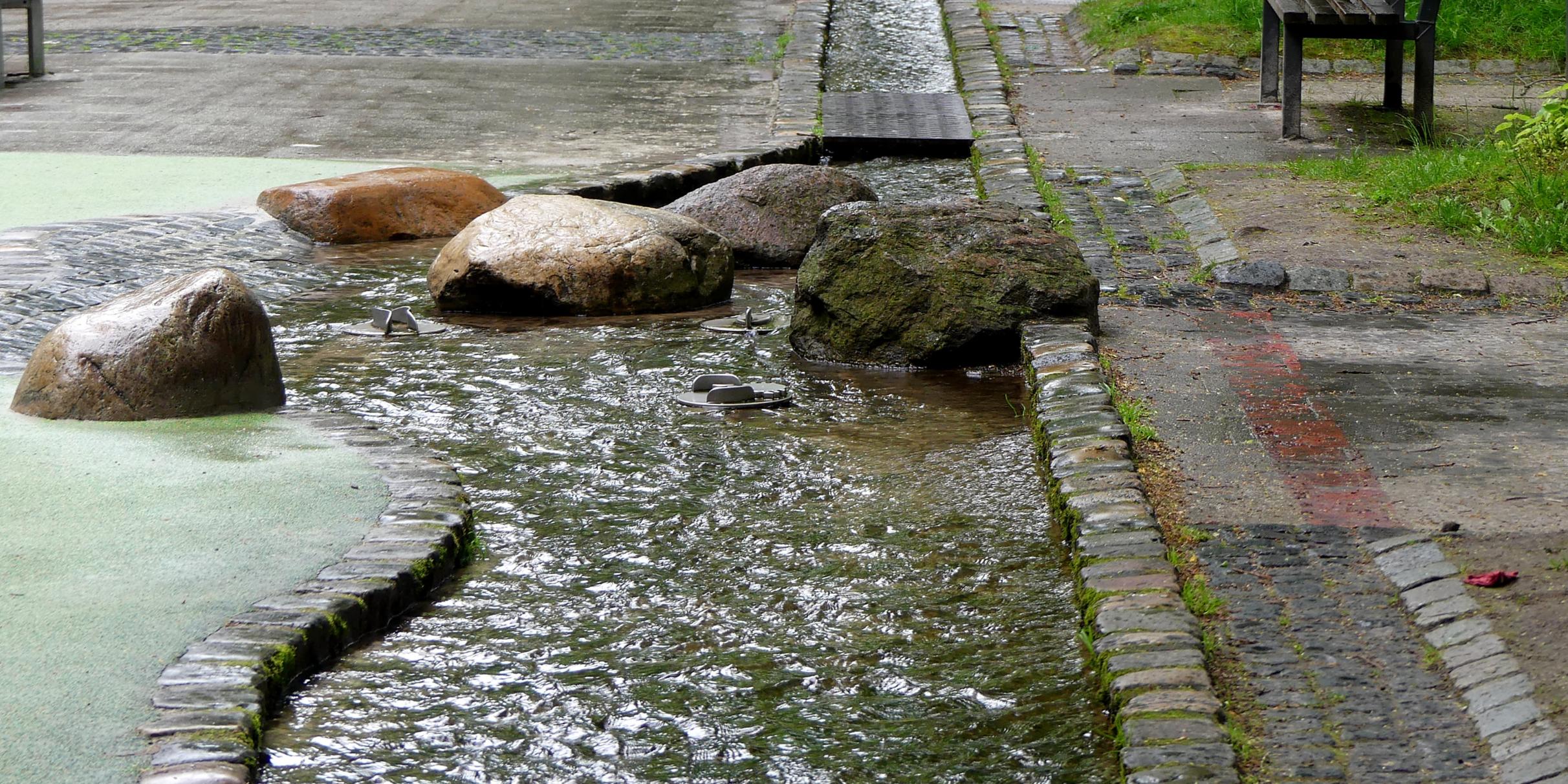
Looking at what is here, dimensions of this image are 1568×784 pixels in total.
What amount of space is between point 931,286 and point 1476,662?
3201 mm

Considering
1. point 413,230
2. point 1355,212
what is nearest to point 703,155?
point 413,230

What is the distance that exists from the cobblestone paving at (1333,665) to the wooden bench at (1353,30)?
19.4 ft

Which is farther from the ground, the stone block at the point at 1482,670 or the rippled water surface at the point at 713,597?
the stone block at the point at 1482,670

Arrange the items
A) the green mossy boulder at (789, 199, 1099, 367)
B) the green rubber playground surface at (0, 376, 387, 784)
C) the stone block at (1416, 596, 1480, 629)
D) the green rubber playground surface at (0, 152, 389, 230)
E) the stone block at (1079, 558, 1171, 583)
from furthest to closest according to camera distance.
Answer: the green rubber playground surface at (0, 152, 389, 230) < the green mossy boulder at (789, 199, 1099, 367) < the stone block at (1079, 558, 1171, 583) < the stone block at (1416, 596, 1480, 629) < the green rubber playground surface at (0, 376, 387, 784)

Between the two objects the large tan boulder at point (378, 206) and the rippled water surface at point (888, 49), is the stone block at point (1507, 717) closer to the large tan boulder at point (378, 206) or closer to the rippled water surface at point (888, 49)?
the large tan boulder at point (378, 206)

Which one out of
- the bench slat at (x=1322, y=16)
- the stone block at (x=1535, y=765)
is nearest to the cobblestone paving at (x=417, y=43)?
the bench slat at (x=1322, y=16)

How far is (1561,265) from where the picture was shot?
673 cm

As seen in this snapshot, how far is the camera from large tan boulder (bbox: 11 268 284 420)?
16.7 ft

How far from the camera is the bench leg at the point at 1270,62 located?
10.6 meters

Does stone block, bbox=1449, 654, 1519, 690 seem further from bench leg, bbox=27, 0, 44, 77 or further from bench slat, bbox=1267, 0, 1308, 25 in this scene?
bench leg, bbox=27, 0, 44, 77

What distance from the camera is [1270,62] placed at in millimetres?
10695

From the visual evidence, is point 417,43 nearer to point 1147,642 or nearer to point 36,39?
point 36,39

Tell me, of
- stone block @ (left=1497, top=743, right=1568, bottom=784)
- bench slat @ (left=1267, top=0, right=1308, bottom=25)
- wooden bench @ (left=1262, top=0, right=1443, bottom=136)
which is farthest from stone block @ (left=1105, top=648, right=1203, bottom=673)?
bench slat @ (left=1267, top=0, right=1308, bottom=25)

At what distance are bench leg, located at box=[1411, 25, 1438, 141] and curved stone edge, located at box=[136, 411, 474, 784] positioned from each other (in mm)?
6804
